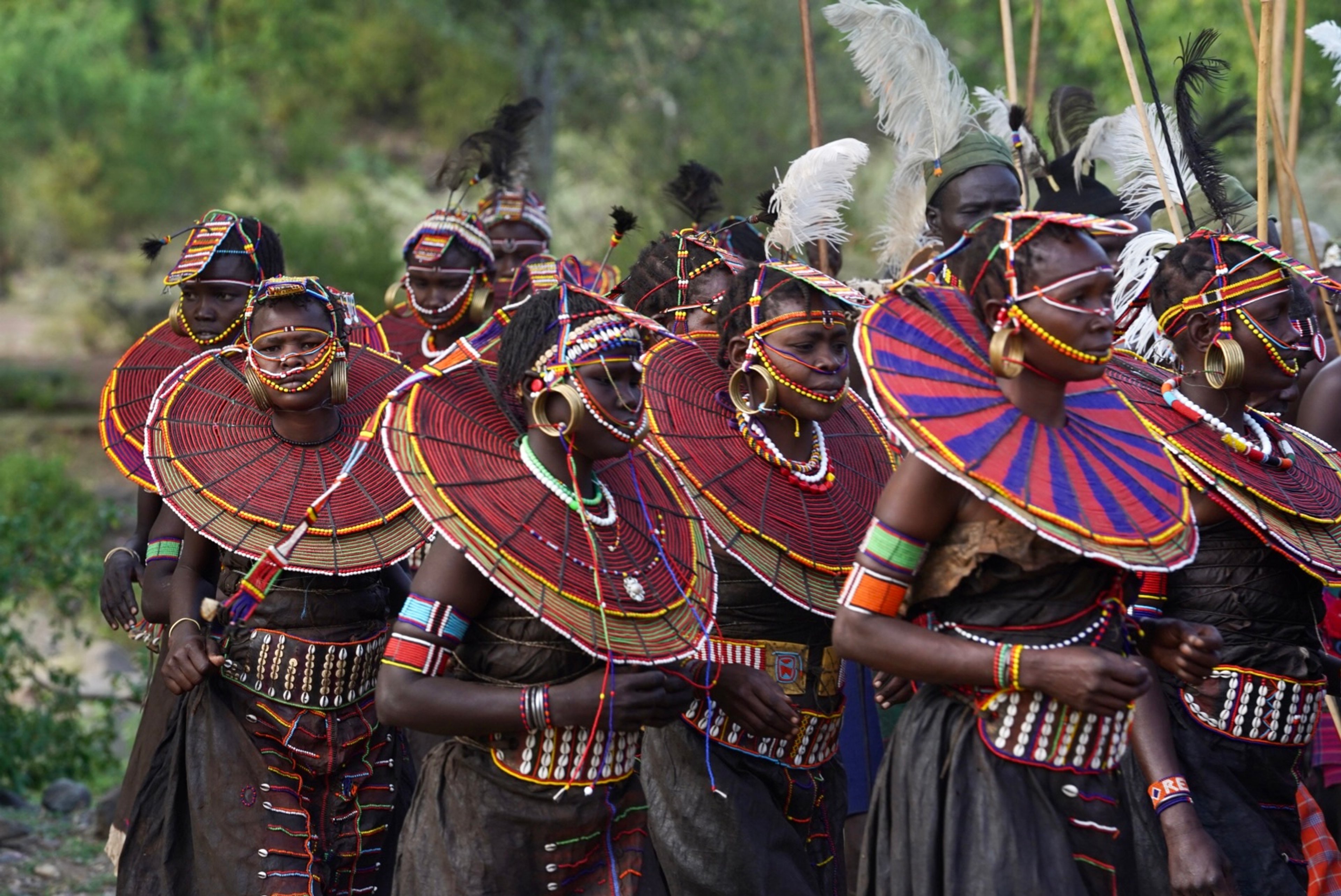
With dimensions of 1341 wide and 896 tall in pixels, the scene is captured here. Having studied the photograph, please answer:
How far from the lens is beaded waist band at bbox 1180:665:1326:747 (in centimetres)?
442

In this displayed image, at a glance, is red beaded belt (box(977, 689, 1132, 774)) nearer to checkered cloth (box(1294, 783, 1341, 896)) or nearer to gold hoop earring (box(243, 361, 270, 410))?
checkered cloth (box(1294, 783, 1341, 896))

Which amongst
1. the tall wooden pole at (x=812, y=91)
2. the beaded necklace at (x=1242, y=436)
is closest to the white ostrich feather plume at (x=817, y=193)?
the tall wooden pole at (x=812, y=91)

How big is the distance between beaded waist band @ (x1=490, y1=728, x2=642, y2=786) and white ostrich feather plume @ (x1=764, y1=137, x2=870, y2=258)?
233cm

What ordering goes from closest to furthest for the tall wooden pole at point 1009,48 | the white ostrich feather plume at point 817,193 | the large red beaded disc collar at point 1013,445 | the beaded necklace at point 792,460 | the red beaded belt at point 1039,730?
the large red beaded disc collar at point 1013,445 < the red beaded belt at point 1039,730 < the beaded necklace at point 792,460 < the white ostrich feather plume at point 817,193 < the tall wooden pole at point 1009,48

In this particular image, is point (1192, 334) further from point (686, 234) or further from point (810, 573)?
point (686, 234)

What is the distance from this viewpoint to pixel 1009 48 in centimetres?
587

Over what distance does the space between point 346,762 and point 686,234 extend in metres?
2.53

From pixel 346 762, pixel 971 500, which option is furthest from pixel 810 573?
pixel 346 762

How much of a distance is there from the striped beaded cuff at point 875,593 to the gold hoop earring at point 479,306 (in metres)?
4.51

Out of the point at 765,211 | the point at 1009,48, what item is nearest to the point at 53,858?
the point at 765,211

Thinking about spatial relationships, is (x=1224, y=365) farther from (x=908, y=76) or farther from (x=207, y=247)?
(x=207, y=247)

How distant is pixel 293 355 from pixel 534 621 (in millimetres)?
1554

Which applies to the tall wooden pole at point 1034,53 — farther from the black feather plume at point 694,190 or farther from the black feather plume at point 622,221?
the black feather plume at point 622,221

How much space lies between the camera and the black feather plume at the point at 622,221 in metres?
5.74
